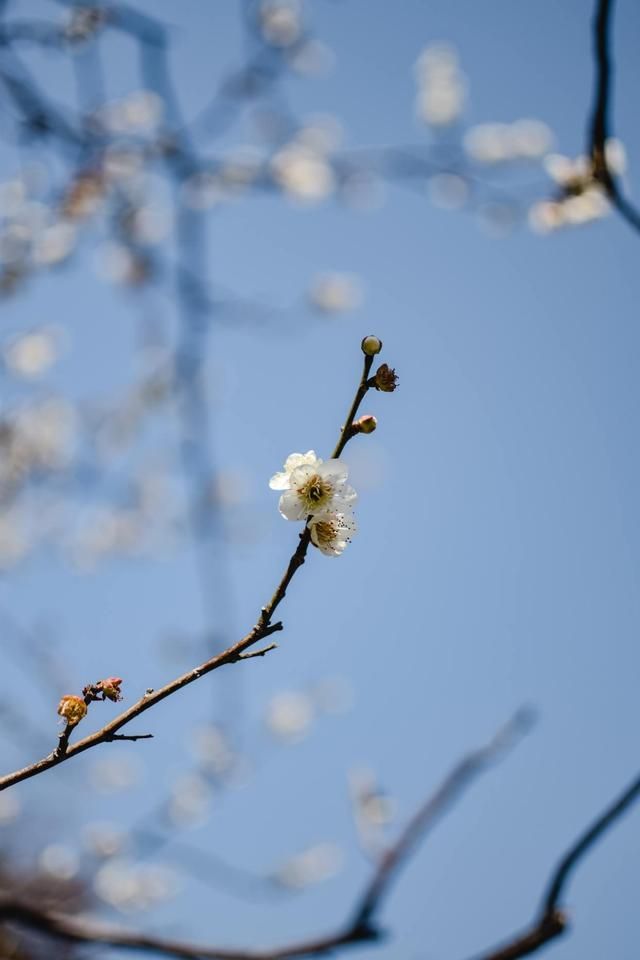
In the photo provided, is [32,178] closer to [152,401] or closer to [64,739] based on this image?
[152,401]

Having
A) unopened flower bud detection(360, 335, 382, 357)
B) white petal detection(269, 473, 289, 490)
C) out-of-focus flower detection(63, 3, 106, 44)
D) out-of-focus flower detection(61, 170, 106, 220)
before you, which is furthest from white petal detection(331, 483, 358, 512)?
out-of-focus flower detection(61, 170, 106, 220)

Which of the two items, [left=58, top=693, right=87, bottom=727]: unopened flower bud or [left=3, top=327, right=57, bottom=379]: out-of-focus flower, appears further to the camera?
[left=3, top=327, right=57, bottom=379]: out-of-focus flower

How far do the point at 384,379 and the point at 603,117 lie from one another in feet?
3.35

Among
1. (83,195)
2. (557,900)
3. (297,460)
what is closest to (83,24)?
(83,195)

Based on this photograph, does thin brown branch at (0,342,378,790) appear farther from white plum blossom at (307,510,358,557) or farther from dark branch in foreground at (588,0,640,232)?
dark branch in foreground at (588,0,640,232)

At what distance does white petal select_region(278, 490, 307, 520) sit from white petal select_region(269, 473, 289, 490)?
0.07ft

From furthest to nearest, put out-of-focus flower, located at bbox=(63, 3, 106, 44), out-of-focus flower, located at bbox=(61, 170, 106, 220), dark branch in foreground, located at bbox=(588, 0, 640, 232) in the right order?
out-of-focus flower, located at bbox=(61, 170, 106, 220), out-of-focus flower, located at bbox=(63, 3, 106, 44), dark branch in foreground, located at bbox=(588, 0, 640, 232)

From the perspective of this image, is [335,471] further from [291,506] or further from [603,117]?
[603,117]

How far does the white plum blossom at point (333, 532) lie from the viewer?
49.3 inches

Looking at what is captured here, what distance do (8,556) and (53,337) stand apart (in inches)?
125

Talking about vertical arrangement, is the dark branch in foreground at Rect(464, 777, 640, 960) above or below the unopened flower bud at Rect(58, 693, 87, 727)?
below

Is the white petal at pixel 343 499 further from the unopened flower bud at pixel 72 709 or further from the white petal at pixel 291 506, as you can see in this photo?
the unopened flower bud at pixel 72 709

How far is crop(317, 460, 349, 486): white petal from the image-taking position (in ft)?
3.92

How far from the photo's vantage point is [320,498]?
1299mm
